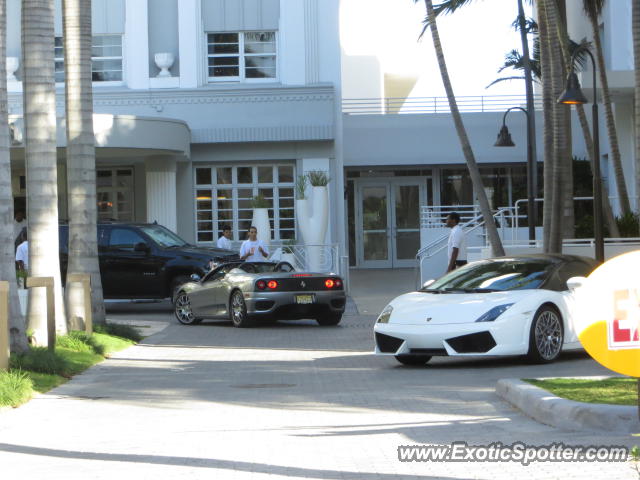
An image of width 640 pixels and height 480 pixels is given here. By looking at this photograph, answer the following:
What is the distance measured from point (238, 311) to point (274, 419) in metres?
10.6

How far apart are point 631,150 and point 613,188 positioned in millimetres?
1672

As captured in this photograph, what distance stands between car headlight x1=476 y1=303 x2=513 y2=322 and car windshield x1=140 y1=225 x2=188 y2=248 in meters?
12.6

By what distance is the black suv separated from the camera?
23688 millimetres

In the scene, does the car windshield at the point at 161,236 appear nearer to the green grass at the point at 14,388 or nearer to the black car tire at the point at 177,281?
the black car tire at the point at 177,281

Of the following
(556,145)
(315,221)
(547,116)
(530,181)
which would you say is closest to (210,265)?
(315,221)

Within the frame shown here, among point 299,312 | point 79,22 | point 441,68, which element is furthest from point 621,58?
point 79,22

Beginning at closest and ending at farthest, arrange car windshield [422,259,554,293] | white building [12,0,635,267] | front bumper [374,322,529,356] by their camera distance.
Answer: front bumper [374,322,529,356] < car windshield [422,259,554,293] < white building [12,0,635,267]

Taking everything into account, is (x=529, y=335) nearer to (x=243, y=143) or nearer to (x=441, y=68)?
(x=441, y=68)

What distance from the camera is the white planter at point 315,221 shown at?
92.1 ft

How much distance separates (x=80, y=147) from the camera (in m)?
17.8

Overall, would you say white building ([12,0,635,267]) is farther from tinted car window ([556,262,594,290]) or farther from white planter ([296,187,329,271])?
tinted car window ([556,262,594,290])

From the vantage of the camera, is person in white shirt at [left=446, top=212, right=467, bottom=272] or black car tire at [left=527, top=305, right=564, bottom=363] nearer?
black car tire at [left=527, top=305, right=564, bottom=363]

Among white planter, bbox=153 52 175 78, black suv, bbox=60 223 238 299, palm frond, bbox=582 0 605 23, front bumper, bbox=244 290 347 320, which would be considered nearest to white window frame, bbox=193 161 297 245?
white planter, bbox=153 52 175 78

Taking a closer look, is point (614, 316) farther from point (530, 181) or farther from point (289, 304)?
point (530, 181)
